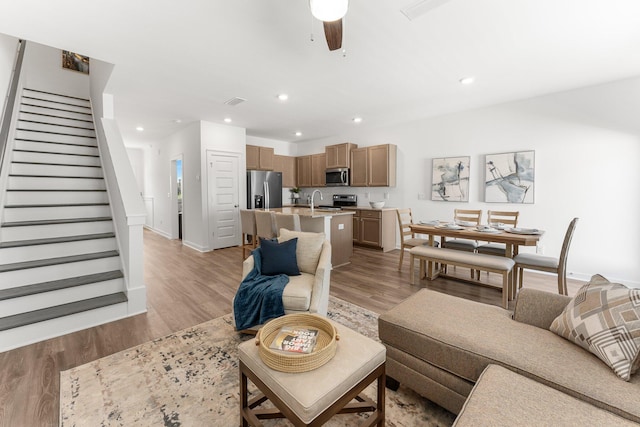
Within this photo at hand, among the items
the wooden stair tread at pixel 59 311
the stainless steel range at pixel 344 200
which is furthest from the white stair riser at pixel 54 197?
the stainless steel range at pixel 344 200

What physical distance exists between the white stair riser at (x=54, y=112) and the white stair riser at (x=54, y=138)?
0.63 metres

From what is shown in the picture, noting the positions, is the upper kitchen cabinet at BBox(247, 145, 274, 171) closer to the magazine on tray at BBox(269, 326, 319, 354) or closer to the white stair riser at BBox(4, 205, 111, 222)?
the white stair riser at BBox(4, 205, 111, 222)

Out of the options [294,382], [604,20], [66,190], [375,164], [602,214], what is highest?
[604,20]

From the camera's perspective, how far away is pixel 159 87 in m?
3.70

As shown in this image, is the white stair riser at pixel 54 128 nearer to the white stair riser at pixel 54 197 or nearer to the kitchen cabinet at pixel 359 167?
the white stair riser at pixel 54 197

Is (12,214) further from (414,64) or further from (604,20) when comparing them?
Answer: (604,20)

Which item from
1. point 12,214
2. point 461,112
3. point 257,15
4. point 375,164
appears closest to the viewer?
point 257,15

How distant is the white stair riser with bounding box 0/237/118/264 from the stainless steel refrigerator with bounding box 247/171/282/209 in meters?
3.22

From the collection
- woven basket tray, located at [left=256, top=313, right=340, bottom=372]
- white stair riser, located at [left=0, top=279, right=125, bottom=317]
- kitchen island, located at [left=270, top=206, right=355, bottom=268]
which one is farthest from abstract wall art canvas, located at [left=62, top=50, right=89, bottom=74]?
woven basket tray, located at [left=256, top=313, right=340, bottom=372]

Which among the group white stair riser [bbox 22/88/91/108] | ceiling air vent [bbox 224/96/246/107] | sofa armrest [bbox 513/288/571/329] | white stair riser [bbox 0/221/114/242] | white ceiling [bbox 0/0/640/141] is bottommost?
sofa armrest [bbox 513/288/571/329]

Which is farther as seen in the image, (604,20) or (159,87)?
(159,87)

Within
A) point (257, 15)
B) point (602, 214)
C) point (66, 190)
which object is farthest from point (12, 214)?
point (602, 214)

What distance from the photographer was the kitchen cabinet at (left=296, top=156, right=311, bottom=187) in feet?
24.4

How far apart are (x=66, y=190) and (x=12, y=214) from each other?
2.00 ft
